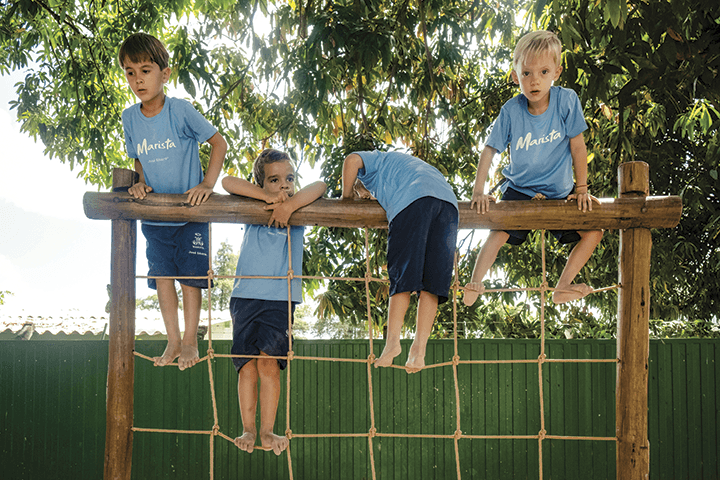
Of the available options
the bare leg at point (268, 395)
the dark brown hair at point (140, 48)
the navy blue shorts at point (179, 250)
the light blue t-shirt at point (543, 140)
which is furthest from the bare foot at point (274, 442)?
the dark brown hair at point (140, 48)

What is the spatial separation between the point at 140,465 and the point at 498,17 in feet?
17.7

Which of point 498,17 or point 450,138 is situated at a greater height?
point 498,17

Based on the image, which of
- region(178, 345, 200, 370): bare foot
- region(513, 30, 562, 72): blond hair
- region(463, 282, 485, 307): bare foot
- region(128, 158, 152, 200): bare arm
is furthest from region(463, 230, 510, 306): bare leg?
region(128, 158, 152, 200): bare arm

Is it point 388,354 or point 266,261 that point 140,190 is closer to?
point 266,261

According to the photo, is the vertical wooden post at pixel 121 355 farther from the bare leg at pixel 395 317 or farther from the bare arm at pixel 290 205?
the bare leg at pixel 395 317

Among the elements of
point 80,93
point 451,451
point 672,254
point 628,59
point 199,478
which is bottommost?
point 199,478

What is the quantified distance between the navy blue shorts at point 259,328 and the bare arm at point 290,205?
305mm

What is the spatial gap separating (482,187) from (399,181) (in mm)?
287

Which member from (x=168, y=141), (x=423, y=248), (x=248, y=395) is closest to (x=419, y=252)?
(x=423, y=248)

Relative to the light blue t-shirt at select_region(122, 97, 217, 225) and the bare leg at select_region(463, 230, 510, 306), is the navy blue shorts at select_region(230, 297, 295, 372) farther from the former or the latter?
the bare leg at select_region(463, 230, 510, 306)

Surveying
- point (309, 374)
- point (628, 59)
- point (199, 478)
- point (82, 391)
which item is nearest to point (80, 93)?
point (82, 391)

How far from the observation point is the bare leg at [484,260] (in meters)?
1.87

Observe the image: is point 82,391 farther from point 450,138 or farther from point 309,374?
point 450,138

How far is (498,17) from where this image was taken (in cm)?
486
